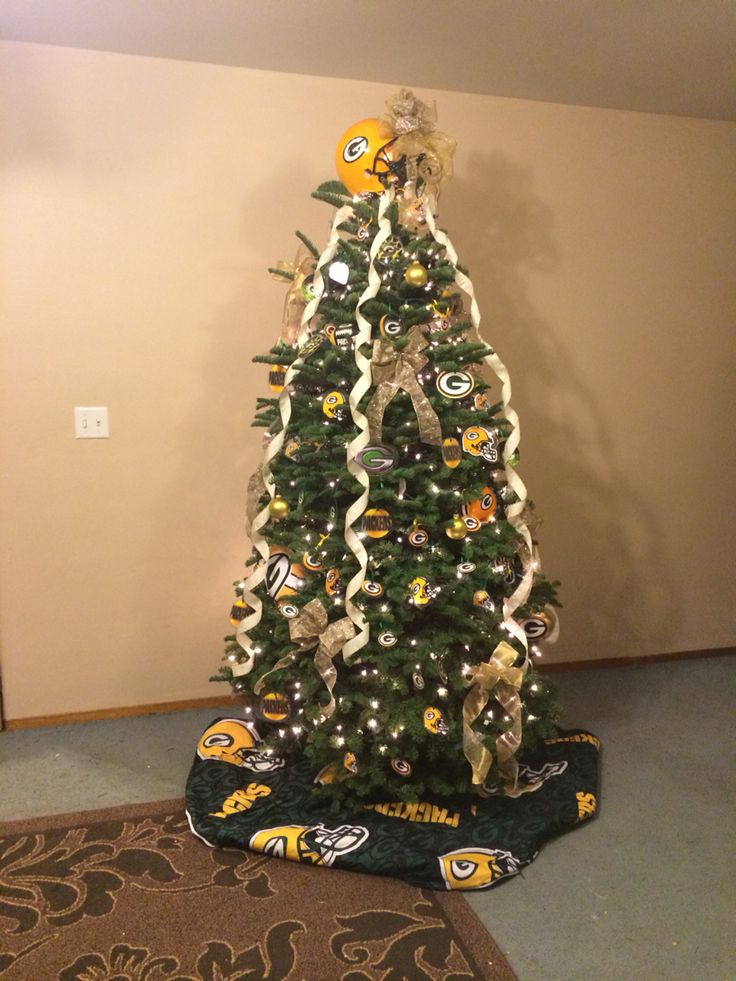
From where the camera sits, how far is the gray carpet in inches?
65.9

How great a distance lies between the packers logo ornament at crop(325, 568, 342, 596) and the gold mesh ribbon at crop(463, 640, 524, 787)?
403mm

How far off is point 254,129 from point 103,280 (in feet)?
2.40

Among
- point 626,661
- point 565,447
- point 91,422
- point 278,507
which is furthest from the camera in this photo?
point 626,661

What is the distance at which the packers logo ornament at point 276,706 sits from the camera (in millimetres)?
2131

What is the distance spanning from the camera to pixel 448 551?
6.79 ft

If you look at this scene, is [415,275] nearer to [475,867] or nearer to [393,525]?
[393,525]

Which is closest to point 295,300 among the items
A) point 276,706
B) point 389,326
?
point 389,326

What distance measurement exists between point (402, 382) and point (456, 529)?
1.31 feet

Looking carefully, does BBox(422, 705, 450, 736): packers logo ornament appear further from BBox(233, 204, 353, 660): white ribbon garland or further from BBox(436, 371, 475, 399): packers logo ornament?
BBox(436, 371, 475, 399): packers logo ornament

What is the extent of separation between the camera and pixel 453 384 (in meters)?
2.00

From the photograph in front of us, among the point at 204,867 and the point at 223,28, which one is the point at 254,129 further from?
the point at 204,867

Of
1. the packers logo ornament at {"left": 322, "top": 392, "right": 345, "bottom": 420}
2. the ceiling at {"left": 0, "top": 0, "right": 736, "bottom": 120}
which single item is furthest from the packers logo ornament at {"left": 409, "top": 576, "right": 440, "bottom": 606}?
the ceiling at {"left": 0, "top": 0, "right": 736, "bottom": 120}

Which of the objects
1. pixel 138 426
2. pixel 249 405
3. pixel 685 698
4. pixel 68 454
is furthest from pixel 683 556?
pixel 68 454

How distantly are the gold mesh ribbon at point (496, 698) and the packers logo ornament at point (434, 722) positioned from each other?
6 centimetres
